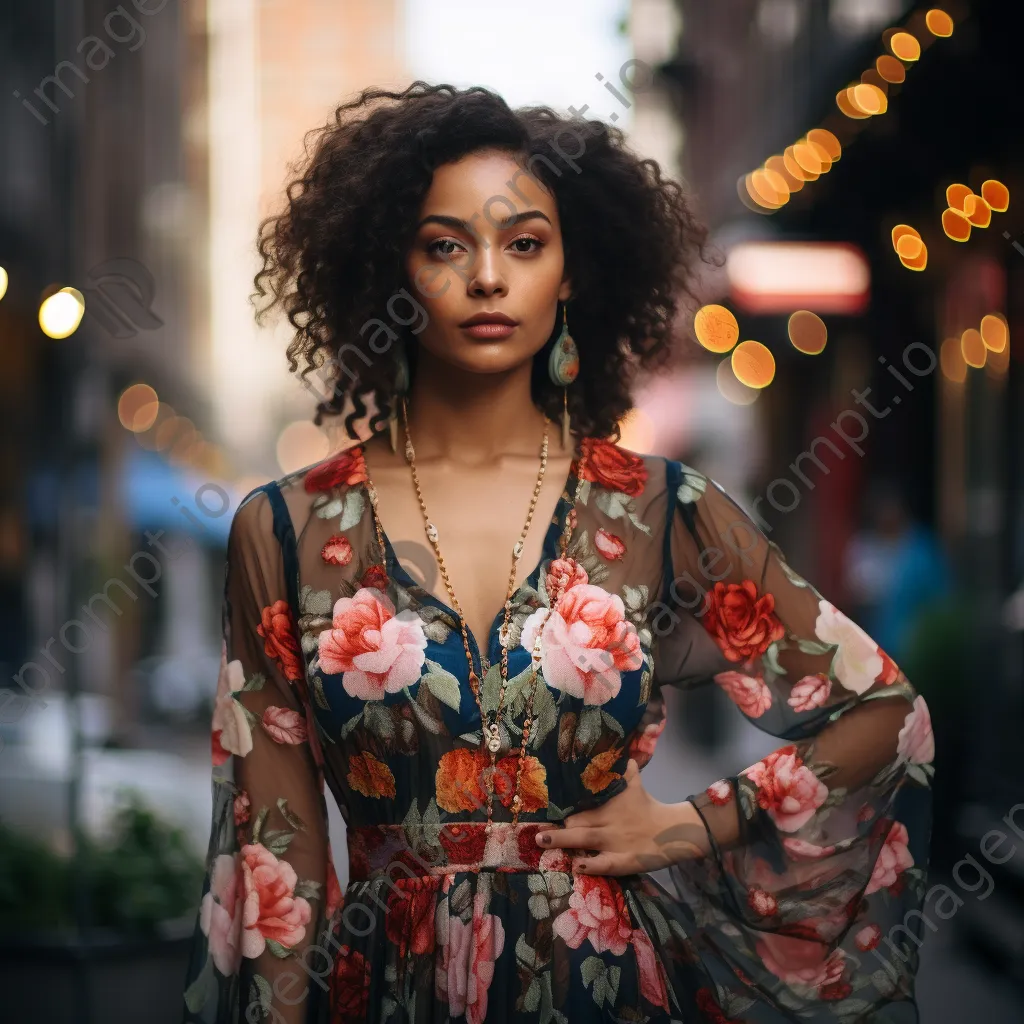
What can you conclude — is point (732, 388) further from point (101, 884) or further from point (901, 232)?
point (101, 884)

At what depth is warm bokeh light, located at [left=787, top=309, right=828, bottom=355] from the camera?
11.5 m

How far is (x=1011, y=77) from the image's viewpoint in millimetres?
7117

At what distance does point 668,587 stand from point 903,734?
0.47 meters

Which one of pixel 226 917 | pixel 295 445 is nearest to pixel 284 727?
pixel 226 917

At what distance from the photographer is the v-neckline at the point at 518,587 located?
218cm

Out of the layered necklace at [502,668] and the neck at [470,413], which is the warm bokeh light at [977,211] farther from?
the layered necklace at [502,668]

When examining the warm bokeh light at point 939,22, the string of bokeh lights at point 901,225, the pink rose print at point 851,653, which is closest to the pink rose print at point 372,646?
the pink rose print at point 851,653

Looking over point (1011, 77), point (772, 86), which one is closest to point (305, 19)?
point (772, 86)

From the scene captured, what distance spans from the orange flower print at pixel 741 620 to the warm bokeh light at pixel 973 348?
21.4ft

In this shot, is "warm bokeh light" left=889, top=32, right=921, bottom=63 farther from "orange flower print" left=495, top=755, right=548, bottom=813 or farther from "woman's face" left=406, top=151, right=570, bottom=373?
"orange flower print" left=495, top=755, right=548, bottom=813

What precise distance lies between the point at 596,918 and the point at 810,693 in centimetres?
52

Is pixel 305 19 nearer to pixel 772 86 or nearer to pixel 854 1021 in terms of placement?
pixel 772 86

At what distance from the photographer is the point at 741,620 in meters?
2.34

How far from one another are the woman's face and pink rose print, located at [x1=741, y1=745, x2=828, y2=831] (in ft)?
2.68
